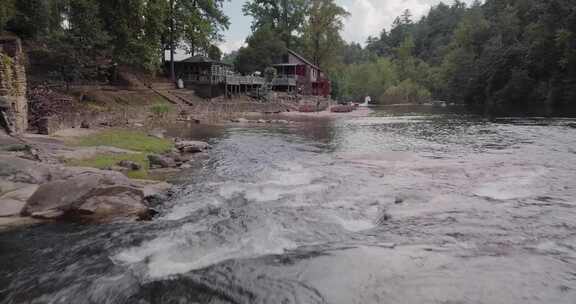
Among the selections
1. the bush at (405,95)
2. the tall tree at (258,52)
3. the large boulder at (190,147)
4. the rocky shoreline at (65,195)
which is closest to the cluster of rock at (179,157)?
the large boulder at (190,147)

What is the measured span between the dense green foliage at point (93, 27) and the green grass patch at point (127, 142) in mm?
Result: 12736

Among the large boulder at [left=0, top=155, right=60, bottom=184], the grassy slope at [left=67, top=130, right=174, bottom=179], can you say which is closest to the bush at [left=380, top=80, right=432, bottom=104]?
the grassy slope at [left=67, top=130, right=174, bottom=179]

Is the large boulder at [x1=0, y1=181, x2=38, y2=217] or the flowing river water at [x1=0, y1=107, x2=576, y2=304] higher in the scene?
the large boulder at [x1=0, y1=181, x2=38, y2=217]

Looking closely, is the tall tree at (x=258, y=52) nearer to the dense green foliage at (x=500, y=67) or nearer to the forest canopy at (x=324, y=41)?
the forest canopy at (x=324, y=41)

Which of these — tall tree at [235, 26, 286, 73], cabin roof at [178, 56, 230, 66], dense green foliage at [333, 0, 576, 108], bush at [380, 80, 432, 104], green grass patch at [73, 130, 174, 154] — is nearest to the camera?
green grass patch at [73, 130, 174, 154]

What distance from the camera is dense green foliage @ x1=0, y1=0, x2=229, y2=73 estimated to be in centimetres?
3180

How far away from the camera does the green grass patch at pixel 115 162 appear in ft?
49.0

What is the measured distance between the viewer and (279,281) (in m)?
7.09

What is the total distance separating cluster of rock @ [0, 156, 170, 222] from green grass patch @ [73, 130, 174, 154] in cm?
749

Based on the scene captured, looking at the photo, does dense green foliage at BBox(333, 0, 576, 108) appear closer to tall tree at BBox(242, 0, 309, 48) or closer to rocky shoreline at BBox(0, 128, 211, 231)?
tall tree at BBox(242, 0, 309, 48)

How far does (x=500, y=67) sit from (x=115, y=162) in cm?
7121

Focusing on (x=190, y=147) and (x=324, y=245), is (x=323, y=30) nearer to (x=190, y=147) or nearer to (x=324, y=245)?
(x=190, y=147)

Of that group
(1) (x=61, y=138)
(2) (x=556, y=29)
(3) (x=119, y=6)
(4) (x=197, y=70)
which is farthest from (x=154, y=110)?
(2) (x=556, y=29)

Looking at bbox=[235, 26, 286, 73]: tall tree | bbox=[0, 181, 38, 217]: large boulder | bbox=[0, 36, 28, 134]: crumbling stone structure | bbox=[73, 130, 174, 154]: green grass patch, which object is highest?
bbox=[235, 26, 286, 73]: tall tree
